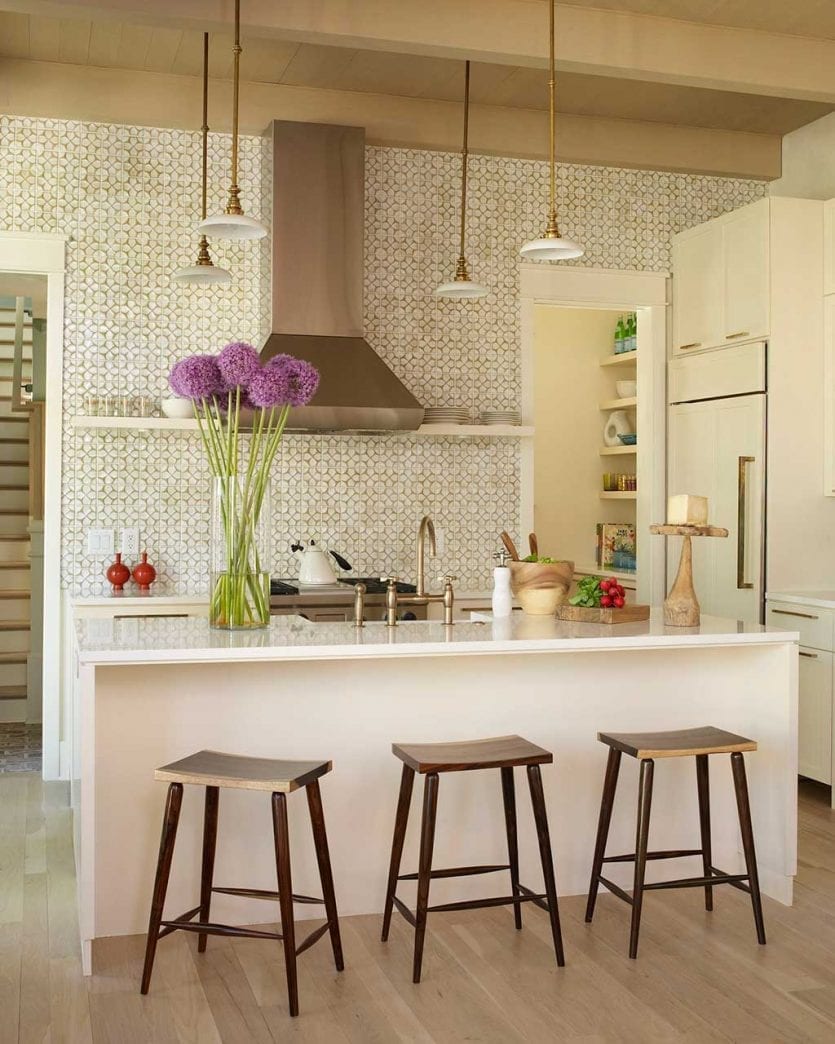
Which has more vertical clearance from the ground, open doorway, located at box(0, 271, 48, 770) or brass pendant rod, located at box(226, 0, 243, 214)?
brass pendant rod, located at box(226, 0, 243, 214)

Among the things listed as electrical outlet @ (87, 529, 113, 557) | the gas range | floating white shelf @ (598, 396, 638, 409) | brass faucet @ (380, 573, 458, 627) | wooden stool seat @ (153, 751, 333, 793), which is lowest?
wooden stool seat @ (153, 751, 333, 793)

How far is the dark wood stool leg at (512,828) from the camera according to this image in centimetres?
347

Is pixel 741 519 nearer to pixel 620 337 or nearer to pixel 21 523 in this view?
pixel 620 337

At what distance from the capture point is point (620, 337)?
7645 mm

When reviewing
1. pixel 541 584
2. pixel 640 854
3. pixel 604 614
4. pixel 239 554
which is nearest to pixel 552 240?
pixel 541 584

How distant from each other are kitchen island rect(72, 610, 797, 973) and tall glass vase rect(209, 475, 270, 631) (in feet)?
0.25

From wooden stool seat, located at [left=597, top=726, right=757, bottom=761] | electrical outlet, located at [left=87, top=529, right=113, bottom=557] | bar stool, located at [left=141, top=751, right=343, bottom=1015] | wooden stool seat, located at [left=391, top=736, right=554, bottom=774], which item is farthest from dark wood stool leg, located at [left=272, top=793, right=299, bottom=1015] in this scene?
electrical outlet, located at [left=87, top=529, right=113, bottom=557]

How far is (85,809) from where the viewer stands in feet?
10.3

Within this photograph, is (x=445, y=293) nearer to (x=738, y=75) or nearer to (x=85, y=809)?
(x=738, y=75)

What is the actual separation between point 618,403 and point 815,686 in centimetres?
271

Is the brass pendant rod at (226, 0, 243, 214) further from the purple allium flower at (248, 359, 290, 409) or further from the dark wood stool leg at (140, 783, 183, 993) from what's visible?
the dark wood stool leg at (140, 783, 183, 993)

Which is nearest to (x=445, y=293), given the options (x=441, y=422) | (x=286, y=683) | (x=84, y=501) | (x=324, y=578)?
(x=441, y=422)

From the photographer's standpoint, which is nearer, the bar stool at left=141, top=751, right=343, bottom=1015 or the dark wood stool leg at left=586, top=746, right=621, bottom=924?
the bar stool at left=141, top=751, right=343, bottom=1015

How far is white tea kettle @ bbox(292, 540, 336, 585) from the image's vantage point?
5414 mm
